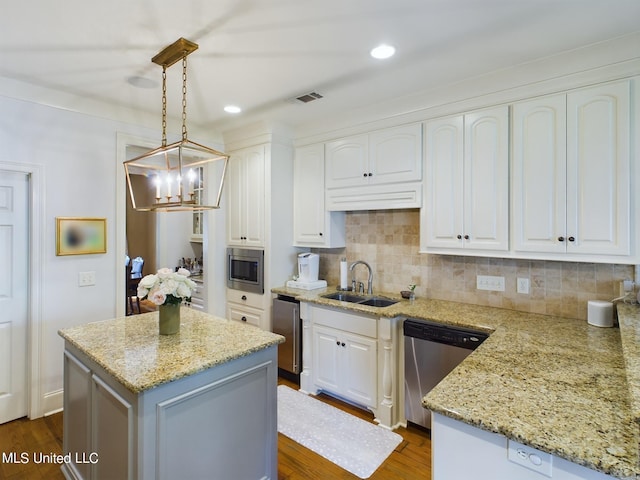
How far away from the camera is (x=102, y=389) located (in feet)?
5.65

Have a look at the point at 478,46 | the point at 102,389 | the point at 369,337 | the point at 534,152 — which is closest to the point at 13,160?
the point at 102,389

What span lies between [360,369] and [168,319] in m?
1.57

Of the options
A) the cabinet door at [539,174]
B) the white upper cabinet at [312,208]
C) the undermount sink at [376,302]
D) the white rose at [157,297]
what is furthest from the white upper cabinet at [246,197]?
the cabinet door at [539,174]

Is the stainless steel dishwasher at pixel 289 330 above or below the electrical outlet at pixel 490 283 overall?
below

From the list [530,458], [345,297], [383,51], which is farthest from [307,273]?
[530,458]

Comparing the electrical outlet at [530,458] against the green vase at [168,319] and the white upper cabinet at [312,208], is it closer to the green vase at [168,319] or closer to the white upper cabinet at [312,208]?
the green vase at [168,319]

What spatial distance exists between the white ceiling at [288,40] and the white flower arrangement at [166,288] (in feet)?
4.40

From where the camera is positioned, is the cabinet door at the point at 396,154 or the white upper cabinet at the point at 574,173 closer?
the white upper cabinet at the point at 574,173

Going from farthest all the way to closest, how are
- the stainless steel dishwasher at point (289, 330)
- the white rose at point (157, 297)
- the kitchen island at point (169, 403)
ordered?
the stainless steel dishwasher at point (289, 330)
the white rose at point (157, 297)
the kitchen island at point (169, 403)

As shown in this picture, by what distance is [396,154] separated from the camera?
9.70 feet

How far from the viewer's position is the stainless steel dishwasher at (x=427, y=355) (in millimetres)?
2344

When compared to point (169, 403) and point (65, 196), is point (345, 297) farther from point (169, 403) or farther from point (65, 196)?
point (65, 196)

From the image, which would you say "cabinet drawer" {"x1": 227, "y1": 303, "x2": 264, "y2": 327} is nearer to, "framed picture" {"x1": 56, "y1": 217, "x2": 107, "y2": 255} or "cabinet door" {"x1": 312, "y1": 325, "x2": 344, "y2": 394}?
"cabinet door" {"x1": 312, "y1": 325, "x2": 344, "y2": 394}

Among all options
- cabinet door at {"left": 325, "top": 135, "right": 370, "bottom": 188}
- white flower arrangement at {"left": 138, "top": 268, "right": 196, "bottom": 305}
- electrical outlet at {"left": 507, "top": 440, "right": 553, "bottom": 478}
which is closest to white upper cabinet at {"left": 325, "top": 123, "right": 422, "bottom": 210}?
cabinet door at {"left": 325, "top": 135, "right": 370, "bottom": 188}
